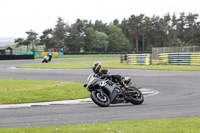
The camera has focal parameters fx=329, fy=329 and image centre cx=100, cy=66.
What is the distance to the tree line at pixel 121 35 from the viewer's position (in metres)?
116

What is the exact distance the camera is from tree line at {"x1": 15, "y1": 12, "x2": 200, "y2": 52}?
116 meters

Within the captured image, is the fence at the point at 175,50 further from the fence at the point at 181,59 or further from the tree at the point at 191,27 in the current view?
the tree at the point at 191,27

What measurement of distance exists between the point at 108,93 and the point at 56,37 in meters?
108

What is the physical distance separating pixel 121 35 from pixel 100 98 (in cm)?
12643

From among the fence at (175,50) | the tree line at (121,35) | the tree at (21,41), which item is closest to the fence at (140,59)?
the fence at (175,50)

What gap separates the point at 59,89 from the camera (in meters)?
15.9

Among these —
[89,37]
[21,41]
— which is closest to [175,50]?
[89,37]

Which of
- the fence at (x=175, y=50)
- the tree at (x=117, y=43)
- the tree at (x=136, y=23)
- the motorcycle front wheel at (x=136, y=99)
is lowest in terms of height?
the motorcycle front wheel at (x=136, y=99)

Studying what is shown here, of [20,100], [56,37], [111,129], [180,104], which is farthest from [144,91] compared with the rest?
[56,37]

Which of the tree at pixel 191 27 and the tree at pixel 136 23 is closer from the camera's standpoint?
the tree at pixel 191 27

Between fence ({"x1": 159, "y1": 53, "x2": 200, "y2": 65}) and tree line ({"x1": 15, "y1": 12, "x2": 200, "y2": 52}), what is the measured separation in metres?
71.8

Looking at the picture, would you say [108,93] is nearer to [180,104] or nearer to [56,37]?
[180,104]

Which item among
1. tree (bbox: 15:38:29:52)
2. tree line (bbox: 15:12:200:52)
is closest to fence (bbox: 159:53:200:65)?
tree line (bbox: 15:12:200:52)

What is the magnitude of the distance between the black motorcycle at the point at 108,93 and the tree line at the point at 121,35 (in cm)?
9945
